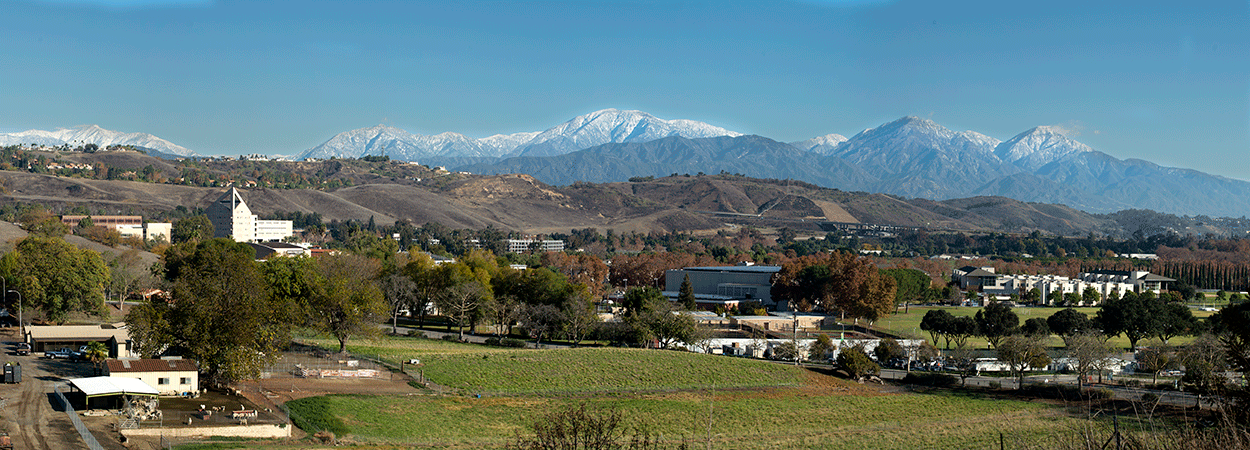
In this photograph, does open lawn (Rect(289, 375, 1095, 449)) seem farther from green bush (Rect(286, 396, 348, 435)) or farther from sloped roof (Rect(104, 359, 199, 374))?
sloped roof (Rect(104, 359, 199, 374))

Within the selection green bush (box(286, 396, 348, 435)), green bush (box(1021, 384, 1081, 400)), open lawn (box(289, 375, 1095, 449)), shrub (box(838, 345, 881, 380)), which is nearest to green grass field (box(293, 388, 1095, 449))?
open lawn (box(289, 375, 1095, 449))

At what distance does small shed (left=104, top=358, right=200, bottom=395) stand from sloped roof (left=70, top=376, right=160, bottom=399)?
3.76 feet

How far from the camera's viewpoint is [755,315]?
85.2 metres

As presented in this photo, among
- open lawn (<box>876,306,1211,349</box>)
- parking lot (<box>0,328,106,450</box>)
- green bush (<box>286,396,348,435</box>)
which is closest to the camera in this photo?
parking lot (<box>0,328,106,450</box>)

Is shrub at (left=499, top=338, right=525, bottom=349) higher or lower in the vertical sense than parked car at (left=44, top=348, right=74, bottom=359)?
lower

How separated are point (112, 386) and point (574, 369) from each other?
22.8 m

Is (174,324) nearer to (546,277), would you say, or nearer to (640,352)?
(640,352)

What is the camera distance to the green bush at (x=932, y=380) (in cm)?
5222

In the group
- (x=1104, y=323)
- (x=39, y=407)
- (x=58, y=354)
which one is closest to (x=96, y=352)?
(x=58, y=354)

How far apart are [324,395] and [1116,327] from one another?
4938 centimetres

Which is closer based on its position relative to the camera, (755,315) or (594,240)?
(755,315)

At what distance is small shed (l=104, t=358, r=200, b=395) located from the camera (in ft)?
122

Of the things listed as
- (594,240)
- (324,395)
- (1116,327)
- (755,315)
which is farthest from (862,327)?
(594,240)

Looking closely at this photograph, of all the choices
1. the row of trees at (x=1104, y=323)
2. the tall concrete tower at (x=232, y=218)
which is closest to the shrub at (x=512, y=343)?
the row of trees at (x=1104, y=323)
